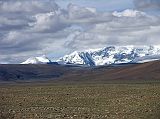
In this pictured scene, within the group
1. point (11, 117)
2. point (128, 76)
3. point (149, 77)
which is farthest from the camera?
point (128, 76)

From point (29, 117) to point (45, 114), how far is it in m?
2.48

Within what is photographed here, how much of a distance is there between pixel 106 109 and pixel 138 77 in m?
134

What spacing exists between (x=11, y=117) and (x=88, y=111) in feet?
24.2

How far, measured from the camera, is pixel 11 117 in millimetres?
31500

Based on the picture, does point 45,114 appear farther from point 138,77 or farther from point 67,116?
point 138,77

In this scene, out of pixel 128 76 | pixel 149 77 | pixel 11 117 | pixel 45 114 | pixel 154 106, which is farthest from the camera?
pixel 128 76

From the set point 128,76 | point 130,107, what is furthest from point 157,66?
point 130,107

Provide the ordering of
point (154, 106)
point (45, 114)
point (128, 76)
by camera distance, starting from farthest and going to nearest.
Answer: point (128, 76) < point (154, 106) < point (45, 114)

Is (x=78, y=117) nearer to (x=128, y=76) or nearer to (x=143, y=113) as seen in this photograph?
(x=143, y=113)

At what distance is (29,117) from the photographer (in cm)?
3241

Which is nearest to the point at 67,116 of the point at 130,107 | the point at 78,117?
the point at 78,117

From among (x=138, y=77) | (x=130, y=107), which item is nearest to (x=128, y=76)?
(x=138, y=77)

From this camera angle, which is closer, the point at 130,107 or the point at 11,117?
the point at 11,117

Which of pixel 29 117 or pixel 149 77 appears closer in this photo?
pixel 29 117
